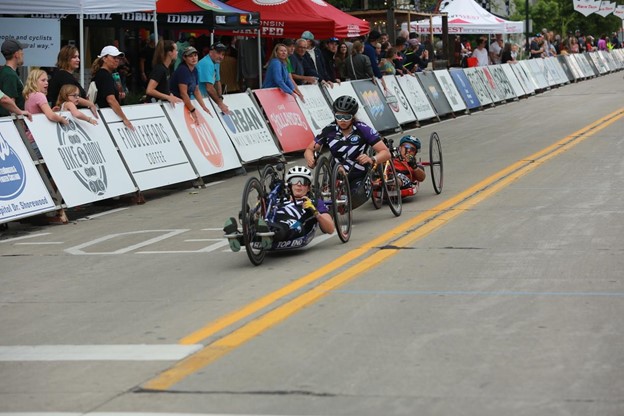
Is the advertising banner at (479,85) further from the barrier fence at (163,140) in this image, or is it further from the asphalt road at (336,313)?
the asphalt road at (336,313)

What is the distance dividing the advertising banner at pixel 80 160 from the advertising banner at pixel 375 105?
9834mm

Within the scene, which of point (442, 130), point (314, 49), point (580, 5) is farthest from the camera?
point (580, 5)

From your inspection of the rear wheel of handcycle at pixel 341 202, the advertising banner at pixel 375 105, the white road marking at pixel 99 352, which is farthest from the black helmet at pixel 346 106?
the advertising banner at pixel 375 105

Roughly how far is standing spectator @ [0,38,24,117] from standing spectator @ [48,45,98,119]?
50 centimetres

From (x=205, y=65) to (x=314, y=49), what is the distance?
5985mm

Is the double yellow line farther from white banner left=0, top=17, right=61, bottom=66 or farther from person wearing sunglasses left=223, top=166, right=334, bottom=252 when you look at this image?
white banner left=0, top=17, right=61, bottom=66

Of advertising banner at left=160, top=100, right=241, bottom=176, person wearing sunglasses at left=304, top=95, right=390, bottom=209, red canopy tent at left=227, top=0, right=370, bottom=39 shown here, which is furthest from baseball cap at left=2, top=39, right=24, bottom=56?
red canopy tent at left=227, top=0, right=370, bottom=39

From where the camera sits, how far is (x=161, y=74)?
17.0 metres

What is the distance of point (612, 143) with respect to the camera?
2100 centimetres

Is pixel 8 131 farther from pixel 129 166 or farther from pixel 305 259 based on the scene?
pixel 305 259

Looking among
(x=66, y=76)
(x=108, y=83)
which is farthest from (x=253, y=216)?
(x=108, y=83)

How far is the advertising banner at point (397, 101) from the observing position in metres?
26.1

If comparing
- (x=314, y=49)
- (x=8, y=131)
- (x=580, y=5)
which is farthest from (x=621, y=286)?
(x=580, y=5)

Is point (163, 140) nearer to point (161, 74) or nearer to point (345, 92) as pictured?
point (161, 74)
